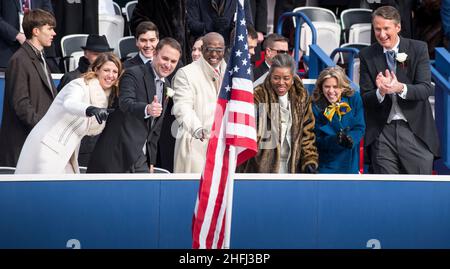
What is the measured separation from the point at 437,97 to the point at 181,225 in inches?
139

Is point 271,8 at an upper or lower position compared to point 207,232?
upper

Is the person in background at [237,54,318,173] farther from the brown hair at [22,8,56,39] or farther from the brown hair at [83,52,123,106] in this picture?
the brown hair at [22,8,56,39]

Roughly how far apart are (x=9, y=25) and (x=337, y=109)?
12.8 feet

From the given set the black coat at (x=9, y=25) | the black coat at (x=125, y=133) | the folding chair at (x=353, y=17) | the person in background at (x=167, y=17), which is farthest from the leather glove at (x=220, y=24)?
the folding chair at (x=353, y=17)

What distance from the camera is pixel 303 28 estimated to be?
1558 cm

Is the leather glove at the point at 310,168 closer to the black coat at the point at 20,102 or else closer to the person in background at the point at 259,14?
the black coat at the point at 20,102

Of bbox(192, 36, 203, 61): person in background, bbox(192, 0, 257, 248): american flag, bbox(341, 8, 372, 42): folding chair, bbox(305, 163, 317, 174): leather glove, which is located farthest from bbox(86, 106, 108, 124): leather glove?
bbox(341, 8, 372, 42): folding chair

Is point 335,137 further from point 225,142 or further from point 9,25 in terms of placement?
point 9,25

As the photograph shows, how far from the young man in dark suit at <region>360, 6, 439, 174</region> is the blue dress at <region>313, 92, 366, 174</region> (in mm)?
423

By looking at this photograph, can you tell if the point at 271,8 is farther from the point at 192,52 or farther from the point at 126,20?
the point at 192,52

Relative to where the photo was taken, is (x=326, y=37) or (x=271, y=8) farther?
(x=271, y=8)

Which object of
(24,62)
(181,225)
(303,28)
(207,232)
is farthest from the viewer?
(303,28)

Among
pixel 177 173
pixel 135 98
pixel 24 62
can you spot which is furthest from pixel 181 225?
pixel 24 62

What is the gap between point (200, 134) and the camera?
10883mm
